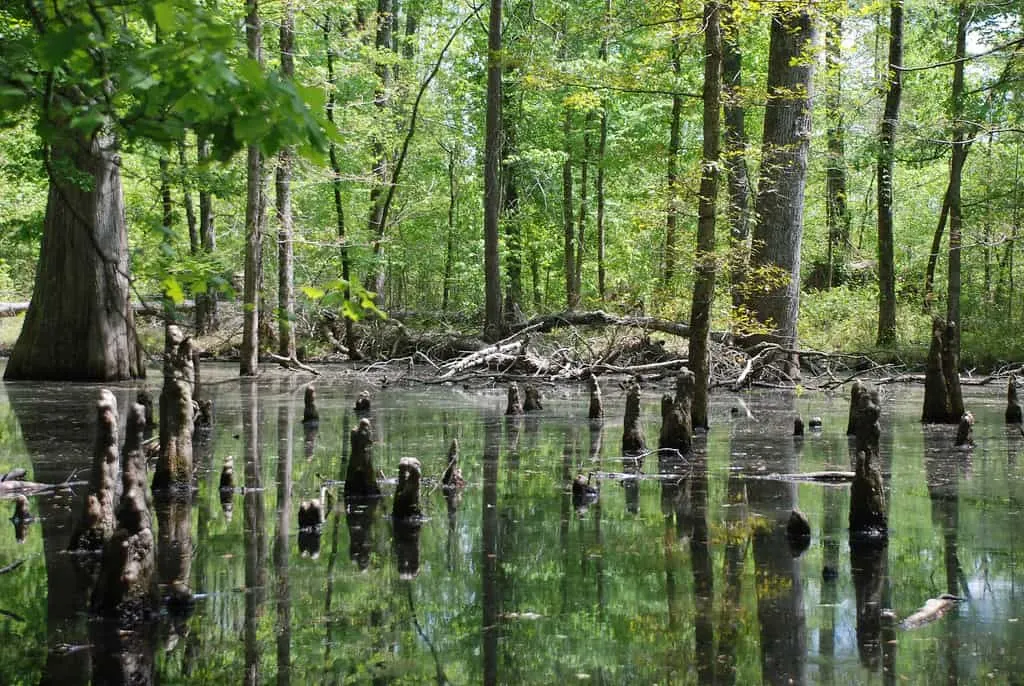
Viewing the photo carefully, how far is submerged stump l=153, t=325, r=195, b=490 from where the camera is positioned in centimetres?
835

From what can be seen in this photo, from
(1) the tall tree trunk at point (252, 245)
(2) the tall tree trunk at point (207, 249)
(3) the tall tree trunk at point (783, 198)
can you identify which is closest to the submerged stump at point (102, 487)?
(1) the tall tree trunk at point (252, 245)

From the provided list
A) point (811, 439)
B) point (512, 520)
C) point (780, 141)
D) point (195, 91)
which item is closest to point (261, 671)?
point (195, 91)

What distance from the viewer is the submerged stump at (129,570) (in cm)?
499

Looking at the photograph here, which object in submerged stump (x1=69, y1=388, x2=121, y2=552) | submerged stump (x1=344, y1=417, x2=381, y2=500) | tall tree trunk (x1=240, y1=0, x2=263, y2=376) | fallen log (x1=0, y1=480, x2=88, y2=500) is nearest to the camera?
submerged stump (x1=69, y1=388, x2=121, y2=552)

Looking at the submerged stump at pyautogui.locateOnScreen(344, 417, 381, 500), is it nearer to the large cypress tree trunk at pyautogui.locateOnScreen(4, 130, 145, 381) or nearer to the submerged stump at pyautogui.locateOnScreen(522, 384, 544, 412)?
the submerged stump at pyautogui.locateOnScreen(522, 384, 544, 412)

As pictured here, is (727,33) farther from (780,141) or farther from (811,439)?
(780,141)

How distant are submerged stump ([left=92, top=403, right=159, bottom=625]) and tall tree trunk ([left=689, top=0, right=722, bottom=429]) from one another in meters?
7.88

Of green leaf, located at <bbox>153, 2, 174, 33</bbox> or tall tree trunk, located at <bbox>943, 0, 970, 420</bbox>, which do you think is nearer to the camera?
green leaf, located at <bbox>153, 2, 174, 33</bbox>

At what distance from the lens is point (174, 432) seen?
847 centimetres

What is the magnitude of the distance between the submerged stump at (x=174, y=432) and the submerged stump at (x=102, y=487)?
1.93m

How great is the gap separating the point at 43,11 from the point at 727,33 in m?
10.2

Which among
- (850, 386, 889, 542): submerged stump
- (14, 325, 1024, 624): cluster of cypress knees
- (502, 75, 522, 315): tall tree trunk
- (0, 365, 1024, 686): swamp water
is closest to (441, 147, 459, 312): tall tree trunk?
(502, 75, 522, 315): tall tree trunk

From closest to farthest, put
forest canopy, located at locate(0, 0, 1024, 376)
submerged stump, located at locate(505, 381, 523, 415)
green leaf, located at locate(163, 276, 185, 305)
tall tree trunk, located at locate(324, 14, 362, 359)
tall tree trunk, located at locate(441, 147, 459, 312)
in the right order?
forest canopy, located at locate(0, 0, 1024, 376), green leaf, located at locate(163, 276, 185, 305), submerged stump, located at locate(505, 381, 523, 415), tall tree trunk, located at locate(324, 14, 362, 359), tall tree trunk, located at locate(441, 147, 459, 312)

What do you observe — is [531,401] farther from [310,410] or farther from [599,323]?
[599,323]
